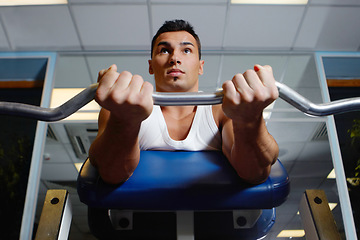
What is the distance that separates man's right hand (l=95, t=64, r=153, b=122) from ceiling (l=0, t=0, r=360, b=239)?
1.89 metres

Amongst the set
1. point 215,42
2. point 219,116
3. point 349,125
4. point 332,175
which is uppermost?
point 215,42

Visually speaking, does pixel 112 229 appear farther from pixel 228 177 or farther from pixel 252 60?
pixel 252 60

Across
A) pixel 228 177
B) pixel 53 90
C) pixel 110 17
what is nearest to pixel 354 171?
pixel 228 177

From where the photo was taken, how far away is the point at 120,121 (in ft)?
1.92

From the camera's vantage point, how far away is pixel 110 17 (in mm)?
2451

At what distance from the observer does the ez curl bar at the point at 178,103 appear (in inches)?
19.9

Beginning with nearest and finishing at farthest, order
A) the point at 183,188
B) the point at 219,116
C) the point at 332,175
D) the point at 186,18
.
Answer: the point at 183,188 → the point at 219,116 → the point at 332,175 → the point at 186,18

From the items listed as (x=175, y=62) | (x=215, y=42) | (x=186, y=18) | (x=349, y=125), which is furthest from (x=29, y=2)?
(x=349, y=125)

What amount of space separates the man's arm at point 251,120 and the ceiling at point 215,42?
72.1 inches

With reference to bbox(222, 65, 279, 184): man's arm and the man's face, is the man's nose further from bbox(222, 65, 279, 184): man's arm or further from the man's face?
bbox(222, 65, 279, 184): man's arm

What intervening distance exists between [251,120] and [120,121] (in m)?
0.25

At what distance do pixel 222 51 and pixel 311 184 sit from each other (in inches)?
53.0

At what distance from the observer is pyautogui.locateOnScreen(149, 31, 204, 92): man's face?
93 cm

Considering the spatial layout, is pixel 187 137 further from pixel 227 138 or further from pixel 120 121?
pixel 120 121
